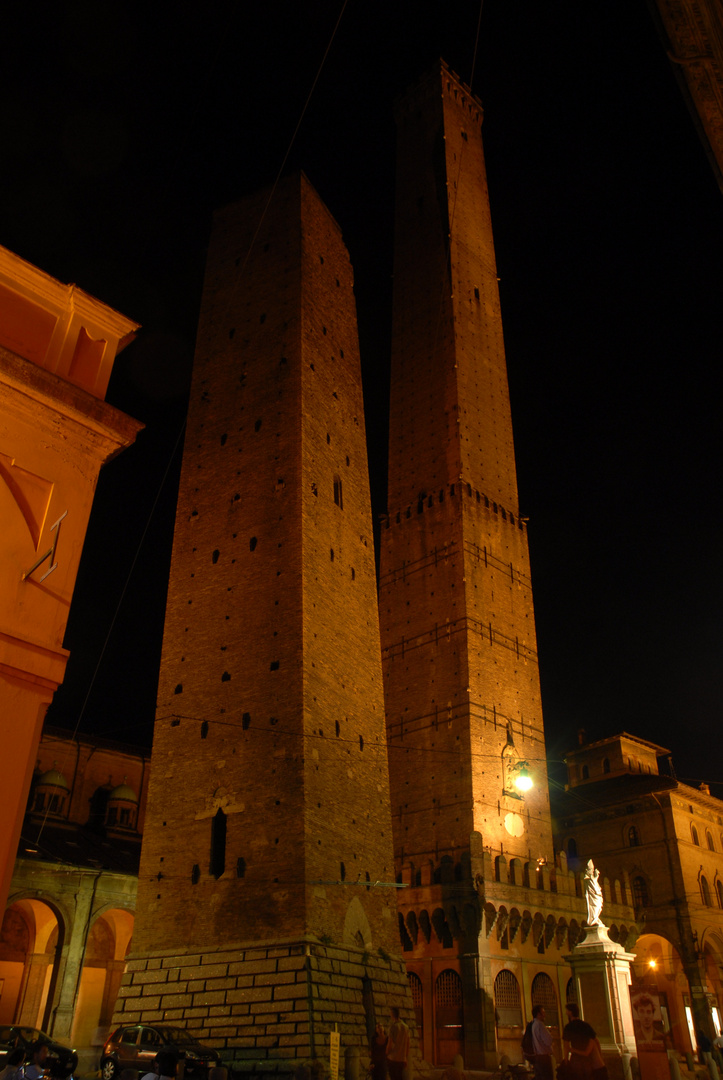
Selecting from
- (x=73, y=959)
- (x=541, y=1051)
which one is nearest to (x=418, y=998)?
(x=73, y=959)

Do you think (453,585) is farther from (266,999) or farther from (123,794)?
(266,999)

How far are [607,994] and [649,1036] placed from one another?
1.99 m

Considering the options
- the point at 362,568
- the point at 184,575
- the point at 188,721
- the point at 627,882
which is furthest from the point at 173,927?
the point at 627,882

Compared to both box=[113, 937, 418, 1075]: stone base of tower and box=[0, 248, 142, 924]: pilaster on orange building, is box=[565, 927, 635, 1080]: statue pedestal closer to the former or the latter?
box=[113, 937, 418, 1075]: stone base of tower

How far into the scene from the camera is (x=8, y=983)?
19641mm

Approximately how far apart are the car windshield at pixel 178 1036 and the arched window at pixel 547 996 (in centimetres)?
1111

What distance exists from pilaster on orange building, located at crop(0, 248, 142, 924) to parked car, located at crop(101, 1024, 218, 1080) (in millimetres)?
5619

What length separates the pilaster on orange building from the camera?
6535 millimetres

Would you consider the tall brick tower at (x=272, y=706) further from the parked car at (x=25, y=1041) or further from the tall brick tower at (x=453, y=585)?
the tall brick tower at (x=453, y=585)

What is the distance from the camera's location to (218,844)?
13.2 m

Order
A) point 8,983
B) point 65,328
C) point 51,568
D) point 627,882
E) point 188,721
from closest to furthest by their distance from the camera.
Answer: point 51,568, point 65,328, point 188,721, point 8,983, point 627,882

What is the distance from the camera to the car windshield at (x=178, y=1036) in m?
10.9

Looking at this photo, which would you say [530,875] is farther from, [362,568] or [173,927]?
[173,927]

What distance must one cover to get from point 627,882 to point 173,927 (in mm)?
16408
